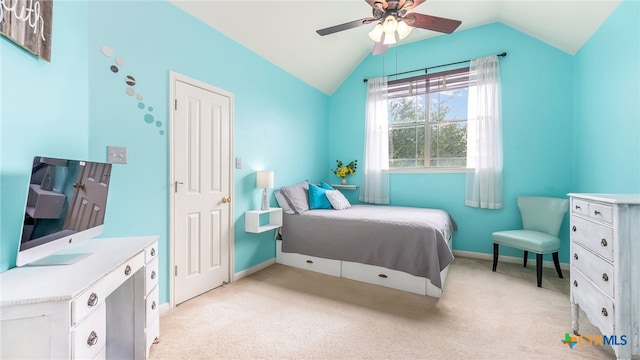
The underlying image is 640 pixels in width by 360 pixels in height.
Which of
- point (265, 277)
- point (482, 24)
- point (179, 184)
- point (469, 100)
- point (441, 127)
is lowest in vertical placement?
point (265, 277)

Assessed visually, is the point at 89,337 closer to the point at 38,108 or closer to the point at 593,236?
the point at 38,108

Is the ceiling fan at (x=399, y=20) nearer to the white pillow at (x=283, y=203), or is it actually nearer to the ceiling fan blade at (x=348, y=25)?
the ceiling fan blade at (x=348, y=25)

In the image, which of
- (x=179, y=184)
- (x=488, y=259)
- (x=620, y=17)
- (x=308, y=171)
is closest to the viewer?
(x=620, y=17)

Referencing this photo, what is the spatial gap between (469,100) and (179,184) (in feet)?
12.3

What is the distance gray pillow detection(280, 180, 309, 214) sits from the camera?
3.25m

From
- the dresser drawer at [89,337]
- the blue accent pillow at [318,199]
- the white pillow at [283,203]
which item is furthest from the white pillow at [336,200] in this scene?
the dresser drawer at [89,337]

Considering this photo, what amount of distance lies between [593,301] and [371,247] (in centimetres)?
160

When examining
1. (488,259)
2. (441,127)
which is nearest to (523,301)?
(488,259)

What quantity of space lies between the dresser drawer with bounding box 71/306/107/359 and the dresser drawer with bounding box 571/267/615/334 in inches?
98.5

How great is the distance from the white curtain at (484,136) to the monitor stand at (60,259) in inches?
156

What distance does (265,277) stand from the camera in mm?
2914

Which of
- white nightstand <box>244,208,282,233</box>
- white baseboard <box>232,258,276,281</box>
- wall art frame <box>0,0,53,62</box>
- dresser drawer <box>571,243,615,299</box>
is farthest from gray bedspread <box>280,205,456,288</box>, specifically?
wall art frame <box>0,0,53,62</box>

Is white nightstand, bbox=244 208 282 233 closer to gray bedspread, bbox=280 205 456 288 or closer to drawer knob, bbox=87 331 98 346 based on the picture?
gray bedspread, bbox=280 205 456 288

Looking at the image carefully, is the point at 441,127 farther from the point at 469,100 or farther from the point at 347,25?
the point at 347,25
